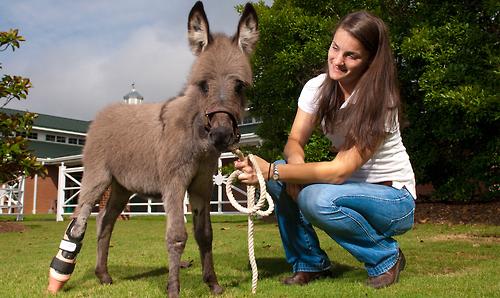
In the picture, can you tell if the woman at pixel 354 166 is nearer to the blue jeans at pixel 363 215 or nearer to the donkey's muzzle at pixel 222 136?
the blue jeans at pixel 363 215

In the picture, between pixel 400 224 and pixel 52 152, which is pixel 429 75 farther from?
pixel 52 152

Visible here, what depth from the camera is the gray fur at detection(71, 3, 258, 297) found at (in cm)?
378

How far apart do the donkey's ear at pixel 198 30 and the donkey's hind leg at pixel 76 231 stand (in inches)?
57.8

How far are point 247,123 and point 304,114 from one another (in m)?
22.0

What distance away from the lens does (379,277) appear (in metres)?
4.12

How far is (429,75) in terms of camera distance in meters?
11.0

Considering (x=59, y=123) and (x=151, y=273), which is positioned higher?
(x=59, y=123)

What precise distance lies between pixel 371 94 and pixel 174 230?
6.13 ft

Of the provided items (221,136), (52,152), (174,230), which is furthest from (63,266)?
(52,152)

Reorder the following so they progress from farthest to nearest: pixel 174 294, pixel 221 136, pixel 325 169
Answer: pixel 325 169, pixel 174 294, pixel 221 136

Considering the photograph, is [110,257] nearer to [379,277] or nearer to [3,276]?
[3,276]

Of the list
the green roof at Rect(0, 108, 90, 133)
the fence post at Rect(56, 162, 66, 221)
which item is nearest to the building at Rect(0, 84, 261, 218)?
the green roof at Rect(0, 108, 90, 133)

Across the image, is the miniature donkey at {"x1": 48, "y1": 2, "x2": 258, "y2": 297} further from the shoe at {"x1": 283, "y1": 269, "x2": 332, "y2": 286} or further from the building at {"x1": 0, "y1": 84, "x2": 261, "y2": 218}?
the building at {"x1": 0, "y1": 84, "x2": 261, "y2": 218}

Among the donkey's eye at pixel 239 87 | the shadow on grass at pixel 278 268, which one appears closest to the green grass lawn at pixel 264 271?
the shadow on grass at pixel 278 268
